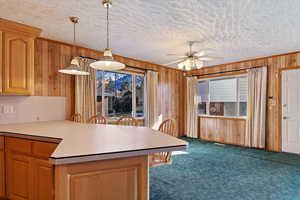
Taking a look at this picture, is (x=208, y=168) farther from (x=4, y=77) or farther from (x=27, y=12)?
(x=27, y=12)

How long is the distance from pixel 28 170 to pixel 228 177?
285 cm

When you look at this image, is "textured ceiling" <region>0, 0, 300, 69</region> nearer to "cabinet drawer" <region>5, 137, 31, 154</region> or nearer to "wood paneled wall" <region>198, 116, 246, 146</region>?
"cabinet drawer" <region>5, 137, 31, 154</region>

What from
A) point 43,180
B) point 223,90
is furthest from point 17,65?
point 223,90

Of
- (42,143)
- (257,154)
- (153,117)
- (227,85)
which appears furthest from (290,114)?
(42,143)

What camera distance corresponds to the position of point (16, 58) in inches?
106

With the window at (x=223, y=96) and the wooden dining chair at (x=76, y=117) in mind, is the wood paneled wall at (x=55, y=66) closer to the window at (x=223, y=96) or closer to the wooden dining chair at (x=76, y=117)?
the wooden dining chair at (x=76, y=117)

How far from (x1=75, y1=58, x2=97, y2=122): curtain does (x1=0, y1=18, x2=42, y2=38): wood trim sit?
121 cm

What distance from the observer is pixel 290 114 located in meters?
4.45

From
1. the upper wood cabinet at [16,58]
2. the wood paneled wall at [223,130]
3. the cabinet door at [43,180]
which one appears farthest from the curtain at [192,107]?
the cabinet door at [43,180]

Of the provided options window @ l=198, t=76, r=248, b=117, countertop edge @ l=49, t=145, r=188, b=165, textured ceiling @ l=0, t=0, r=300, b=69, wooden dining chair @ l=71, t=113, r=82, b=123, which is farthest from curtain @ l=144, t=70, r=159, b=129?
countertop edge @ l=49, t=145, r=188, b=165

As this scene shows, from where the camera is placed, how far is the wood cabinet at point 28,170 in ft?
6.14

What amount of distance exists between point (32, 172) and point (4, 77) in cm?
148

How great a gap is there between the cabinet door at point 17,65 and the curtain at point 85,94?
1.11 m

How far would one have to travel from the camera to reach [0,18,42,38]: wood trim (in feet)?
8.37
